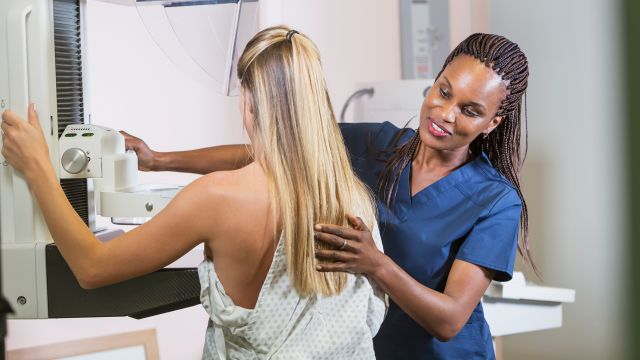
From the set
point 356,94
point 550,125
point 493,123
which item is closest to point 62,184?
point 493,123

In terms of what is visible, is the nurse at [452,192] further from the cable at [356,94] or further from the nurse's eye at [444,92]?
the cable at [356,94]

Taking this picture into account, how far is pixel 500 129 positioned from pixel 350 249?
0.46 m

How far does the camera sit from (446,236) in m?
1.27

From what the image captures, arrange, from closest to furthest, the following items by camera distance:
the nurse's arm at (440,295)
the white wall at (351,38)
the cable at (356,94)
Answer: the nurse's arm at (440,295)
the cable at (356,94)
the white wall at (351,38)

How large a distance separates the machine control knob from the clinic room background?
3.90 ft

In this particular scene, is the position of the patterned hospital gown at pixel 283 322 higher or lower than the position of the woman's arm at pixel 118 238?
lower

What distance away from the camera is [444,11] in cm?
273

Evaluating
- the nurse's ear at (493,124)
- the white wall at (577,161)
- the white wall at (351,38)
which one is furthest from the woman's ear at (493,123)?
the white wall at (351,38)

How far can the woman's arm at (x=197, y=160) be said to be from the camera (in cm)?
139

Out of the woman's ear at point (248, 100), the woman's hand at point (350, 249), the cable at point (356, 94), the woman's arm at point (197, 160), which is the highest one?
the cable at point (356, 94)

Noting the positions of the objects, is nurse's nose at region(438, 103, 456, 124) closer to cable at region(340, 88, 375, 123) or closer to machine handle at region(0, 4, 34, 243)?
machine handle at region(0, 4, 34, 243)

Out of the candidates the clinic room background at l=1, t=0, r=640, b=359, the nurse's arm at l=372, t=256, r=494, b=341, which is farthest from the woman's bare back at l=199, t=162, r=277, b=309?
the clinic room background at l=1, t=0, r=640, b=359

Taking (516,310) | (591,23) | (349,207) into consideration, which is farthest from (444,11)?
(349,207)

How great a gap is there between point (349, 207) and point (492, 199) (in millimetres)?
332
